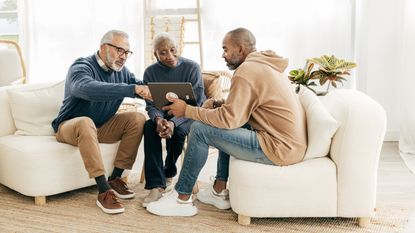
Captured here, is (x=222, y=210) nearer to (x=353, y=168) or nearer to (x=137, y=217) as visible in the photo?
(x=137, y=217)

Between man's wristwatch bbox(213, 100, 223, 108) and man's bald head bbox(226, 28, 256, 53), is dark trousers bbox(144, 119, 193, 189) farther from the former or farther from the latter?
man's bald head bbox(226, 28, 256, 53)

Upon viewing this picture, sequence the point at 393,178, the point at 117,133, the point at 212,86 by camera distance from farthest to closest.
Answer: the point at 393,178
the point at 212,86
the point at 117,133

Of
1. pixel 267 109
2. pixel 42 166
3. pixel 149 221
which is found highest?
pixel 267 109

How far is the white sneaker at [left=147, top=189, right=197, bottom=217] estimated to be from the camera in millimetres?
2916

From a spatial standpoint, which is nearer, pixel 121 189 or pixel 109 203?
pixel 109 203

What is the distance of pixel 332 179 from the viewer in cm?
269

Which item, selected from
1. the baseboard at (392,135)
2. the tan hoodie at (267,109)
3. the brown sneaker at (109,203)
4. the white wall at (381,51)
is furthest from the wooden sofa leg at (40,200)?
the baseboard at (392,135)

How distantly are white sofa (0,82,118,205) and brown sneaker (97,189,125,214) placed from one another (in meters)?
0.28

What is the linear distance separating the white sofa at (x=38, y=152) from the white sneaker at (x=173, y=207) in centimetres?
55

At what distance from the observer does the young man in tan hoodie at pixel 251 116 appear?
2658 mm

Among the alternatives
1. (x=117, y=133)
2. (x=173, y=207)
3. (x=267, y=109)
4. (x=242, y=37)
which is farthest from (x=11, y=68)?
(x=267, y=109)

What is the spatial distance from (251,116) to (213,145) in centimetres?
25

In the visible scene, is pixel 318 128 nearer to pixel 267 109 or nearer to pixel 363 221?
pixel 267 109

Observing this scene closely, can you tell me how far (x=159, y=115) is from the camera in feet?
10.6
